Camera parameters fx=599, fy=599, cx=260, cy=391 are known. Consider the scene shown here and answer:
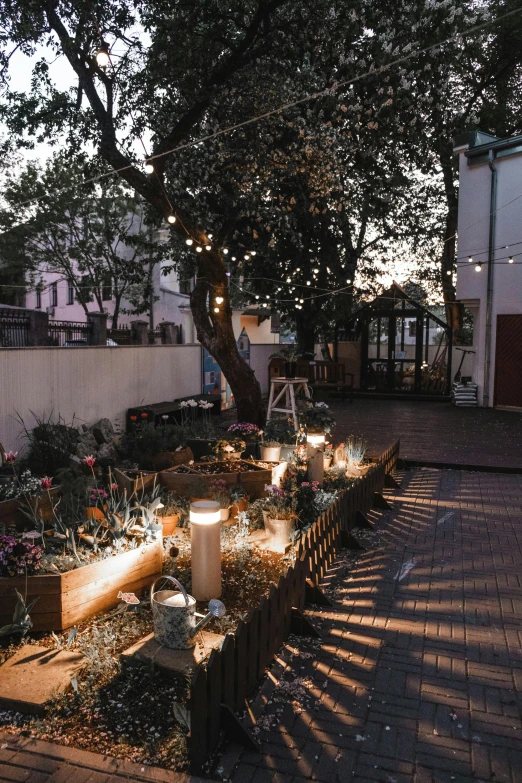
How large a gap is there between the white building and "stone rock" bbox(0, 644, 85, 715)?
51.4ft

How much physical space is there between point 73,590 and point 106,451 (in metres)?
5.39

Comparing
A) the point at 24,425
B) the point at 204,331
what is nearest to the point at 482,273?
the point at 204,331

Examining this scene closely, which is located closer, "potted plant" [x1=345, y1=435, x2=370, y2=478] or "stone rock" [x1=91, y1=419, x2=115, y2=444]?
"potted plant" [x1=345, y1=435, x2=370, y2=478]

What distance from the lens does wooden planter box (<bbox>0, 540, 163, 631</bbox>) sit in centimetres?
384

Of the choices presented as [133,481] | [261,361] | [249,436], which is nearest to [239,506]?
[133,481]

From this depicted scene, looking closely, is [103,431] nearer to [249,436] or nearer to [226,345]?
[226,345]

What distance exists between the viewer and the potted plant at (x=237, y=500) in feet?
20.7

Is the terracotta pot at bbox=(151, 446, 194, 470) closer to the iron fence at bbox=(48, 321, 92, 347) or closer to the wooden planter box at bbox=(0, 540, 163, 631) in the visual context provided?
the wooden planter box at bbox=(0, 540, 163, 631)

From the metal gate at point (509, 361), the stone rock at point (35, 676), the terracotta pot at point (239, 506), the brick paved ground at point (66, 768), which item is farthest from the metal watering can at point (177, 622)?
the metal gate at point (509, 361)

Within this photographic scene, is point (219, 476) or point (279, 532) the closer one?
point (279, 532)

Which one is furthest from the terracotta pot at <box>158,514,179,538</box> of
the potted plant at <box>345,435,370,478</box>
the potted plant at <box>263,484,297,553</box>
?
the potted plant at <box>345,435,370,478</box>

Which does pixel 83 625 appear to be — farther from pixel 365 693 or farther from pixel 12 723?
pixel 365 693

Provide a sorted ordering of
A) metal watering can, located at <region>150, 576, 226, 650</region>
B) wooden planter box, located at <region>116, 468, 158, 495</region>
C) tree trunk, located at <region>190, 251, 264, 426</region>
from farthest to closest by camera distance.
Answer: tree trunk, located at <region>190, 251, 264, 426</region>
wooden planter box, located at <region>116, 468, 158, 495</region>
metal watering can, located at <region>150, 576, 226, 650</region>

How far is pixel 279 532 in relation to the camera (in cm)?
545
